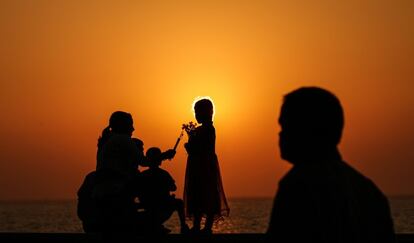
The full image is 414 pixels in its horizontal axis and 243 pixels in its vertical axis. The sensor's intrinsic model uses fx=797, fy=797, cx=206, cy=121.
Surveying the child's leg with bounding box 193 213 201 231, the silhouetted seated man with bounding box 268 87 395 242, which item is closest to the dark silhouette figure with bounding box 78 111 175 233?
the child's leg with bounding box 193 213 201 231

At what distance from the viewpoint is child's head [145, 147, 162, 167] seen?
31.9ft

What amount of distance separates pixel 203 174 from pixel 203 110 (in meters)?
0.95

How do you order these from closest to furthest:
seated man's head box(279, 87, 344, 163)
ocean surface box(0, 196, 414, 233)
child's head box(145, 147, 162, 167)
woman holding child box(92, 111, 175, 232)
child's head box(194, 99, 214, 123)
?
seated man's head box(279, 87, 344, 163) < woman holding child box(92, 111, 175, 232) < child's head box(145, 147, 162, 167) < child's head box(194, 99, 214, 123) < ocean surface box(0, 196, 414, 233)

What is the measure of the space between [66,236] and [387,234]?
20.8 feet

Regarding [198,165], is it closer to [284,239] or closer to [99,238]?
[99,238]

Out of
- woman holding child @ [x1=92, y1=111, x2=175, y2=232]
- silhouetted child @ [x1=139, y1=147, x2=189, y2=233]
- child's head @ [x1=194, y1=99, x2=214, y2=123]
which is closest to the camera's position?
woman holding child @ [x1=92, y1=111, x2=175, y2=232]

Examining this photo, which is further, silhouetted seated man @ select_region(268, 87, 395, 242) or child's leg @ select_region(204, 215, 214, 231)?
→ child's leg @ select_region(204, 215, 214, 231)

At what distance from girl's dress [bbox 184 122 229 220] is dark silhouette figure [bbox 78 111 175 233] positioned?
6.77ft

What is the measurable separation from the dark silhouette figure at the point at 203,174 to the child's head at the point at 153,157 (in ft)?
4.76

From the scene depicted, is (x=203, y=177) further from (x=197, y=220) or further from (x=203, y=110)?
(x=203, y=110)

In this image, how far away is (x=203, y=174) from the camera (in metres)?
11.5

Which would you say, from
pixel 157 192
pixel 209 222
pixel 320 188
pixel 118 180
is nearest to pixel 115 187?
pixel 118 180

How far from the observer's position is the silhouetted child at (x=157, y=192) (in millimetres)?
9328

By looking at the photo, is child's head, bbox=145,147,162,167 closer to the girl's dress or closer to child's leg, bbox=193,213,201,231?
the girl's dress
